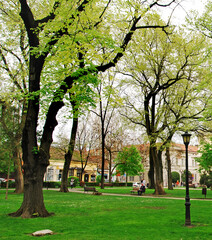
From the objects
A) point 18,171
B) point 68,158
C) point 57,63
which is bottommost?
point 18,171

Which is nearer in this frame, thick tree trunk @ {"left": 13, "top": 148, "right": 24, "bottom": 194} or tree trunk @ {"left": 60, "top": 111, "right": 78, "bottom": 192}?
thick tree trunk @ {"left": 13, "top": 148, "right": 24, "bottom": 194}

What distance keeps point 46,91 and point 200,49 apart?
1943 centimetres

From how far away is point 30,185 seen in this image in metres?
11.6

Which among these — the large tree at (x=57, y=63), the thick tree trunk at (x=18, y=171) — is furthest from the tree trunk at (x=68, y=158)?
the large tree at (x=57, y=63)

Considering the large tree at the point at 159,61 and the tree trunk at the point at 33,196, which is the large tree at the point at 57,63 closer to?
the tree trunk at the point at 33,196

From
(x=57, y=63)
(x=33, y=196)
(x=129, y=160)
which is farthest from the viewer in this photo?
(x=129, y=160)

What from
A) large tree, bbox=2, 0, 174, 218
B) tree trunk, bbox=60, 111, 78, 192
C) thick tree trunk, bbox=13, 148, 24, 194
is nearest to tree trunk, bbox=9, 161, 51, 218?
large tree, bbox=2, 0, 174, 218

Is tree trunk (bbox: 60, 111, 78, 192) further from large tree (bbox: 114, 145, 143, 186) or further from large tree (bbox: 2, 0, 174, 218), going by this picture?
large tree (bbox: 114, 145, 143, 186)

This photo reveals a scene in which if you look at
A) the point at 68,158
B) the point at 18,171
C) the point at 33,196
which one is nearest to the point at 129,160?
the point at 68,158

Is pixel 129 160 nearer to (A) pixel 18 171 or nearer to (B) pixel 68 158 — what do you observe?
(B) pixel 68 158

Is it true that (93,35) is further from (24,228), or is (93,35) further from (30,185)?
(24,228)

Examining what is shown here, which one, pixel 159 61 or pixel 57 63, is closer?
pixel 57 63

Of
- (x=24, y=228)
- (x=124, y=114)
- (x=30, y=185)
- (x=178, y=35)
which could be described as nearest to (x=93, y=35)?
(x=30, y=185)

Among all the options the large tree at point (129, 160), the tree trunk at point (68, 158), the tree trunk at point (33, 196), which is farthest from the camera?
the large tree at point (129, 160)
